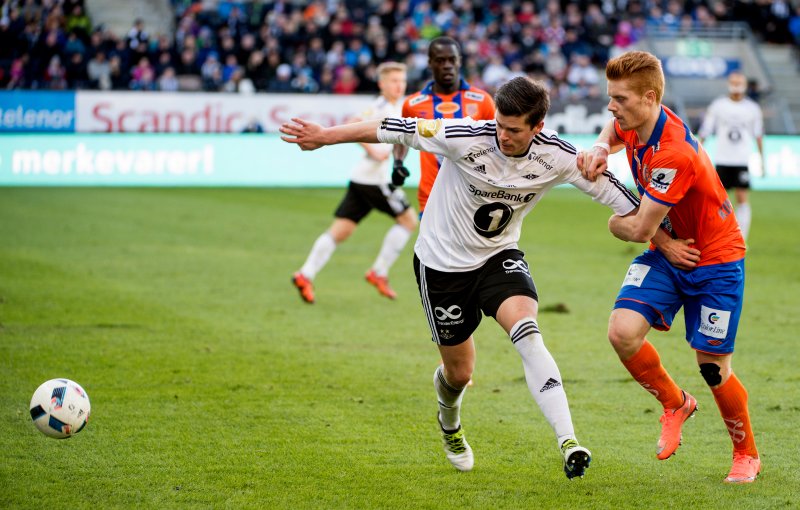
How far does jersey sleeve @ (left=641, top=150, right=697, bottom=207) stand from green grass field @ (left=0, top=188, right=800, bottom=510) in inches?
57.0

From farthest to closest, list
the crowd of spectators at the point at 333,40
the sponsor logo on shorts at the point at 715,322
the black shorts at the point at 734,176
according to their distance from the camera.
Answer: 1. the crowd of spectators at the point at 333,40
2. the black shorts at the point at 734,176
3. the sponsor logo on shorts at the point at 715,322

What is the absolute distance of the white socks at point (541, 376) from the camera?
5125 millimetres

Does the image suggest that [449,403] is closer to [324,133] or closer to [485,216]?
[485,216]

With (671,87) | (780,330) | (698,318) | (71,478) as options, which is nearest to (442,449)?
(698,318)

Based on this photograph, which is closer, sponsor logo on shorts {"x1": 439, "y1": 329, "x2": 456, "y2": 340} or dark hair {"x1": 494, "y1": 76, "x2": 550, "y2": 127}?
dark hair {"x1": 494, "y1": 76, "x2": 550, "y2": 127}

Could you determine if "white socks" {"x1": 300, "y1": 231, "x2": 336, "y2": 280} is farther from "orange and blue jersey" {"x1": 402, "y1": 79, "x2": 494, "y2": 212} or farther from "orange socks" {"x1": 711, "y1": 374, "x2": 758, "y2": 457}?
"orange socks" {"x1": 711, "y1": 374, "x2": 758, "y2": 457}

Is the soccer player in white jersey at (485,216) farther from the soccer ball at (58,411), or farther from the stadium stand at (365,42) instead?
the stadium stand at (365,42)

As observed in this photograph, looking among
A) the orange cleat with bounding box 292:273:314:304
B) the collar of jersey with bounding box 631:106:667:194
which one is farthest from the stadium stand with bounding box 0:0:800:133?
the collar of jersey with bounding box 631:106:667:194

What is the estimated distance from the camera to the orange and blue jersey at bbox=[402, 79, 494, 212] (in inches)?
333

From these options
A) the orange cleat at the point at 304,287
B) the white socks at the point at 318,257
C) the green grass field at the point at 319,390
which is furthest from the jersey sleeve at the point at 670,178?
the white socks at the point at 318,257

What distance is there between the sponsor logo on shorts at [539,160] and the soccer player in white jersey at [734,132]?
10663 mm

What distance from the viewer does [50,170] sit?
21984mm

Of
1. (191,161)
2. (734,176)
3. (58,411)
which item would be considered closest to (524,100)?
(58,411)

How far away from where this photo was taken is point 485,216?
552 centimetres
